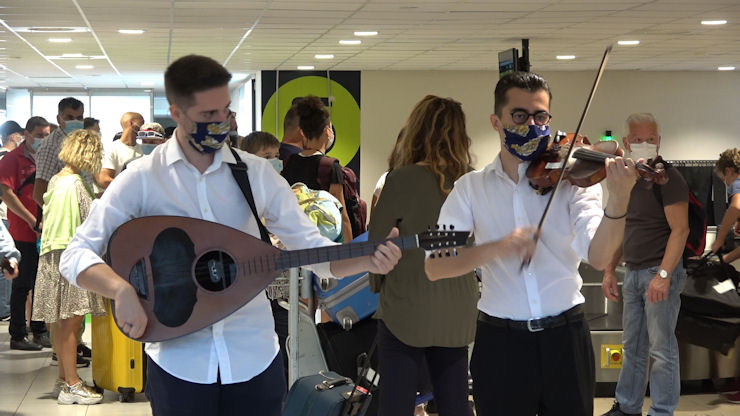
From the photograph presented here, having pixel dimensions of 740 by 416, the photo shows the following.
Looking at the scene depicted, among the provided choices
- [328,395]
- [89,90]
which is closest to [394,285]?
[328,395]

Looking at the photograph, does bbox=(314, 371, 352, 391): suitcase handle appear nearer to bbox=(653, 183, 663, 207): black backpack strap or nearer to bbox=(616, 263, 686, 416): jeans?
bbox=(616, 263, 686, 416): jeans

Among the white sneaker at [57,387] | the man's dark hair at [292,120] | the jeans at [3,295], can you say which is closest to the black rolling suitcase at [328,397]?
the man's dark hair at [292,120]

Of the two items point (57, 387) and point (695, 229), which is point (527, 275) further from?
point (57, 387)

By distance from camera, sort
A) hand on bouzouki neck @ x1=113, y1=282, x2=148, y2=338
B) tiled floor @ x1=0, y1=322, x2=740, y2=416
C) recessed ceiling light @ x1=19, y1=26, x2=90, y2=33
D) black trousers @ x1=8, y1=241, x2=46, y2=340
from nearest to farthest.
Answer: hand on bouzouki neck @ x1=113, y1=282, x2=148, y2=338 < tiled floor @ x1=0, y1=322, x2=740, y2=416 < black trousers @ x1=8, y1=241, x2=46, y2=340 < recessed ceiling light @ x1=19, y1=26, x2=90, y2=33

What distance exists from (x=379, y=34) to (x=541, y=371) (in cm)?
956

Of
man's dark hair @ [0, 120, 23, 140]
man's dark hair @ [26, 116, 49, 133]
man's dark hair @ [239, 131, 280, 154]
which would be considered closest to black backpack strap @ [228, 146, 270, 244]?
man's dark hair @ [239, 131, 280, 154]

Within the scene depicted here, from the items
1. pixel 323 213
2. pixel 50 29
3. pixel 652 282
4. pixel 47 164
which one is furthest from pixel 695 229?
pixel 50 29

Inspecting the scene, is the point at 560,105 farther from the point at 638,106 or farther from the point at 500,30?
the point at 500,30

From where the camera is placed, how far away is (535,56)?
47.5 ft

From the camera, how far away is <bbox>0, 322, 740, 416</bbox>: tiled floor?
582 cm

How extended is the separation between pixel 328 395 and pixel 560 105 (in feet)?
45.2

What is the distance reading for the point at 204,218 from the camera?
246cm

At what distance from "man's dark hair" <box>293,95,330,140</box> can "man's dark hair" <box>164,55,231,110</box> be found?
2.75m

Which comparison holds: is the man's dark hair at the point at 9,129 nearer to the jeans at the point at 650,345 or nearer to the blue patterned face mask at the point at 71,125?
the blue patterned face mask at the point at 71,125
